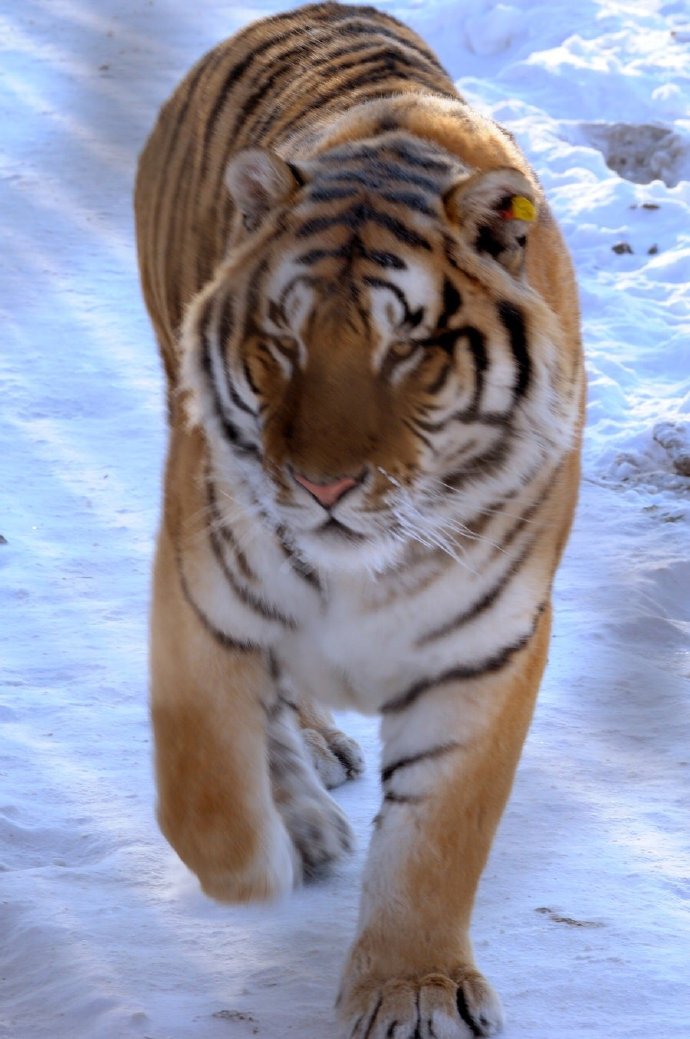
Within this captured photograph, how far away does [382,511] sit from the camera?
6.84 feet

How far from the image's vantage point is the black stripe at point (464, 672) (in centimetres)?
229

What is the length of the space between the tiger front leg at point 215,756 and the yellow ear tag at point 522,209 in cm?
68

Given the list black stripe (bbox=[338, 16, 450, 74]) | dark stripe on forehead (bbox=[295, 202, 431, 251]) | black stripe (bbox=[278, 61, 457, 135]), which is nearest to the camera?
dark stripe on forehead (bbox=[295, 202, 431, 251])

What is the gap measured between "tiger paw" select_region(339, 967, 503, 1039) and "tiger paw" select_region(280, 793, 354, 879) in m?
0.43

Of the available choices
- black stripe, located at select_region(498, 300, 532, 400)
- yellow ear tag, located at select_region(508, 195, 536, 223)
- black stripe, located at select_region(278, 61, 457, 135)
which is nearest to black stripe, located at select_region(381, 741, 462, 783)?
black stripe, located at select_region(498, 300, 532, 400)

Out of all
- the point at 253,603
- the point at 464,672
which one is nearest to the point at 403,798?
the point at 464,672

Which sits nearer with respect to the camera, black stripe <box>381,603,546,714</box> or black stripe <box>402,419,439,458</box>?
black stripe <box>402,419,439,458</box>

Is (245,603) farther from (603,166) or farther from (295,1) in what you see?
(295,1)

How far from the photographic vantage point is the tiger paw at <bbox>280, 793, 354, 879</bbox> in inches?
107

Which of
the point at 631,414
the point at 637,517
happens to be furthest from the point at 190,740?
the point at 631,414

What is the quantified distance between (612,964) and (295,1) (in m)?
5.61

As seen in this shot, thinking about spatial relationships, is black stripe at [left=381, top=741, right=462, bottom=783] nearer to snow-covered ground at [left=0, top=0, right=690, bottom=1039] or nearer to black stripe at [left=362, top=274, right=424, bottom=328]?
snow-covered ground at [left=0, top=0, right=690, bottom=1039]

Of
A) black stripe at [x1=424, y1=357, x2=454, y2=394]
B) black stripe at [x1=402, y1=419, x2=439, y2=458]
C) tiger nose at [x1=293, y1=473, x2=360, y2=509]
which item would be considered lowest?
tiger nose at [x1=293, y1=473, x2=360, y2=509]

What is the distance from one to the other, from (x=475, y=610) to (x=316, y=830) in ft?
2.01
